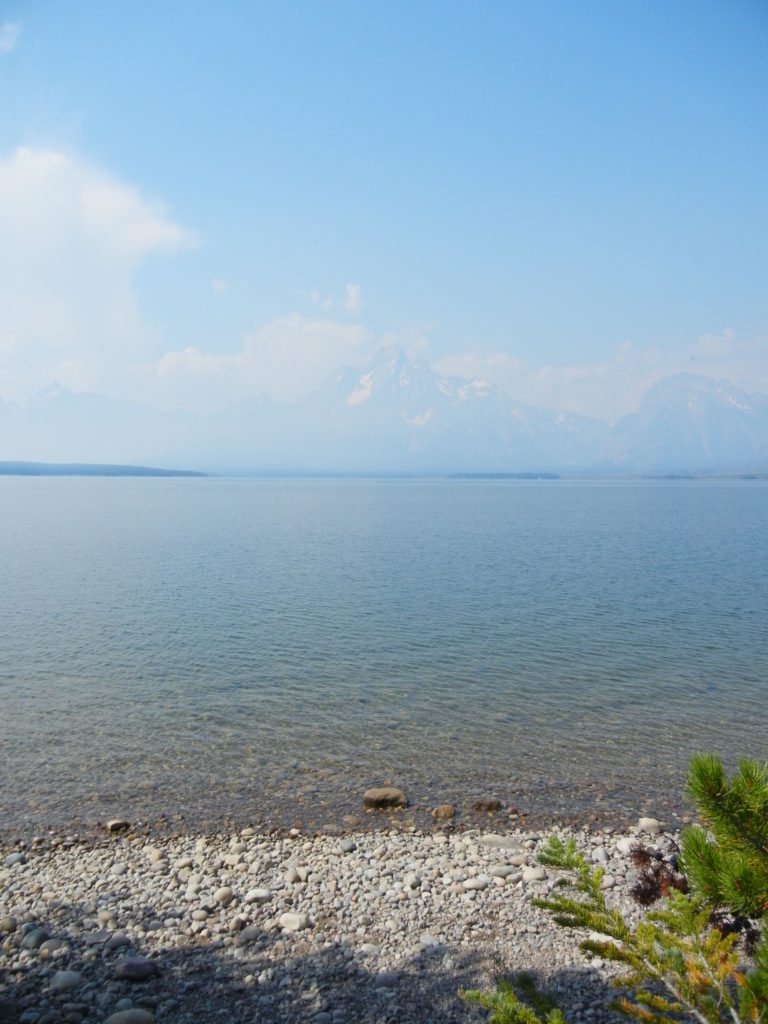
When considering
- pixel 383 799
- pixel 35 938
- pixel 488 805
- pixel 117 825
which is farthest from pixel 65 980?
pixel 488 805

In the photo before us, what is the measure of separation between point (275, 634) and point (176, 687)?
8.96m

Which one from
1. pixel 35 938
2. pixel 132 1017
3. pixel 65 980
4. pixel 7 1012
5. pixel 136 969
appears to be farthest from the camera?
pixel 35 938

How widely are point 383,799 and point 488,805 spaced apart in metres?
2.74

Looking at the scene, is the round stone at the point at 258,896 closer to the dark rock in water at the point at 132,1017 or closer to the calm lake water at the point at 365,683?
the dark rock in water at the point at 132,1017

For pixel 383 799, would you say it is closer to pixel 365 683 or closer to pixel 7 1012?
pixel 7 1012

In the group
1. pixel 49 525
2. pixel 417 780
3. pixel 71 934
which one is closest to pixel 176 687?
pixel 417 780

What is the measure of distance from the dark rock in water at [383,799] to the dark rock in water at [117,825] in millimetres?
5857

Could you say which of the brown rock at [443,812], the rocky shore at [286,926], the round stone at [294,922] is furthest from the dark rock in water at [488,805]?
the round stone at [294,922]

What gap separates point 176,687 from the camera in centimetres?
2709

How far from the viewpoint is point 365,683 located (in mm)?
27641

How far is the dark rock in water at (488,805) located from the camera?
1699 centimetres

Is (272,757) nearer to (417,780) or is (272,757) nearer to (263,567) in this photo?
(417,780)

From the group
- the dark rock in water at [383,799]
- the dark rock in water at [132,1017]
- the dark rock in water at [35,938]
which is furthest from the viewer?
the dark rock in water at [383,799]

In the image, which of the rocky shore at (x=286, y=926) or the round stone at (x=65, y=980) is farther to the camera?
the round stone at (x=65, y=980)
